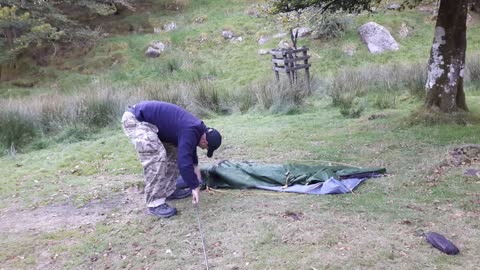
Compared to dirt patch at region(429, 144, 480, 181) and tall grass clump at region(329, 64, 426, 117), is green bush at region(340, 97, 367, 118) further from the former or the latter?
dirt patch at region(429, 144, 480, 181)

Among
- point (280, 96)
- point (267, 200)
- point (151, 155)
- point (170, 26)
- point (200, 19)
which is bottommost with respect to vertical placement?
point (280, 96)

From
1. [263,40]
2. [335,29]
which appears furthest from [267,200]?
[263,40]

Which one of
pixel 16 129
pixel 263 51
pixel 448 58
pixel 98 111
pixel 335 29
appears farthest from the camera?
pixel 335 29

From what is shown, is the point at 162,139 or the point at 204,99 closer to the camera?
the point at 162,139

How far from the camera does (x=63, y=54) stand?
19.9 metres

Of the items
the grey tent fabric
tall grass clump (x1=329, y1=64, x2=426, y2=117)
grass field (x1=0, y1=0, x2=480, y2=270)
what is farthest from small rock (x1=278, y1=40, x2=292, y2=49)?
the grey tent fabric

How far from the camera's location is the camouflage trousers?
13.5 feet

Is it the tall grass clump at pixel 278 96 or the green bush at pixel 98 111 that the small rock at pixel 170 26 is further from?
the green bush at pixel 98 111

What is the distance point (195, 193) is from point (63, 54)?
17923 millimetres

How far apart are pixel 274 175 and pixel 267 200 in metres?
0.49

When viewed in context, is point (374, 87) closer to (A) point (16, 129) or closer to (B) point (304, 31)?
(A) point (16, 129)

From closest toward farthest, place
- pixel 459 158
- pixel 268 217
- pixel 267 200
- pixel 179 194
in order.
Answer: pixel 268 217
pixel 267 200
pixel 179 194
pixel 459 158

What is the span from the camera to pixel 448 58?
259 inches

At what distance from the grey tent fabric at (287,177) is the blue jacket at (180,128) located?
0.66 meters
